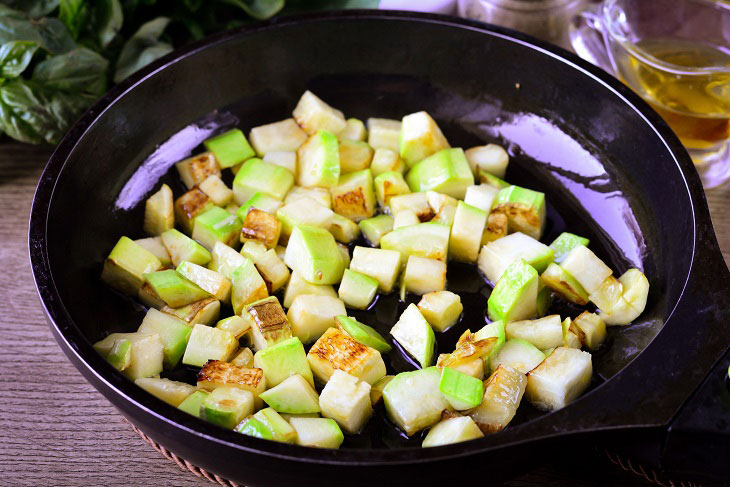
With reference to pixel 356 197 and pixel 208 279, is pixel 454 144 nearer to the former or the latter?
pixel 356 197

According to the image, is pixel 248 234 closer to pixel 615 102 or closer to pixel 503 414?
pixel 503 414

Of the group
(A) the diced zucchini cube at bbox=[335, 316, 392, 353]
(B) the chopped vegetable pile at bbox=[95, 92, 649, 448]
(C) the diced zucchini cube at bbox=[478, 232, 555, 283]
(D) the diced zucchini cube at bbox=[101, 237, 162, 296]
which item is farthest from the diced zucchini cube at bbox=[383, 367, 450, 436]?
(D) the diced zucchini cube at bbox=[101, 237, 162, 296]

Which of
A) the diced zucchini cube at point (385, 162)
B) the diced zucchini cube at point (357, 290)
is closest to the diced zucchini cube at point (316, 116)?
the diced zucchini cube at point (385, 162)

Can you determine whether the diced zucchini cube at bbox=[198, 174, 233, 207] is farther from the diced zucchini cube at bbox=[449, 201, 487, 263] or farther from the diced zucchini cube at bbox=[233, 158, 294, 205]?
the diced zucchini cube at bbox=[449, 201, 487, 263]

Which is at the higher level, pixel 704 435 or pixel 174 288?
pixel 704 435

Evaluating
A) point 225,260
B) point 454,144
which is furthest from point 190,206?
point 454,144

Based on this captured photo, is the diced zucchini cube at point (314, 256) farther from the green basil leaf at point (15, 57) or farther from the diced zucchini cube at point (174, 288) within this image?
the green basil leaf at point (15, 57)
